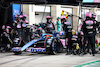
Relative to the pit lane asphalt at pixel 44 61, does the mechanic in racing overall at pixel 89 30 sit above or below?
above

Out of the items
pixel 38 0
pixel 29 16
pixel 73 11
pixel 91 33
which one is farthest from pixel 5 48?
pixel 73 11

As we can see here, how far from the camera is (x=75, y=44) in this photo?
38.7 ft

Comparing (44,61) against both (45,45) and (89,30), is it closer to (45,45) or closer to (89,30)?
(45,45)

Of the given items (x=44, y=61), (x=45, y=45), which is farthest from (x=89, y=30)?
(x=44, y=61)

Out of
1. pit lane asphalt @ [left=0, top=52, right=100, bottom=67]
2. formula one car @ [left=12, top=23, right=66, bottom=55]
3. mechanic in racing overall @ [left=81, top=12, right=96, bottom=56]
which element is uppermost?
mechanic in racing overall @ [left=81, top=12, right=96, bottom=56]

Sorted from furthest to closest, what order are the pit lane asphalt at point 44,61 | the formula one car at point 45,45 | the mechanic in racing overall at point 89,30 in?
1. the formula one car at point 45,45
2. the mechanic in racing overall at point 89,30
3. the pit lane asphalt at point 44,61

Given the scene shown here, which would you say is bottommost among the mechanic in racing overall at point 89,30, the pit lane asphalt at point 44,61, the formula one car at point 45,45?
the pit lane asphalt at point 44,61

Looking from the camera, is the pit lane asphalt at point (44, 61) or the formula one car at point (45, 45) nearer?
the pit lane asphalt at point (44, 61)

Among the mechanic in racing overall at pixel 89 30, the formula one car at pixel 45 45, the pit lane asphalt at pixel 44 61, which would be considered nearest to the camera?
the pit lane asphalt at pixel 44 61

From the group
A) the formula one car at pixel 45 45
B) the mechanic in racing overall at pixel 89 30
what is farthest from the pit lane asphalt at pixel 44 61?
the mechanic in racing overall at pixel 89 30

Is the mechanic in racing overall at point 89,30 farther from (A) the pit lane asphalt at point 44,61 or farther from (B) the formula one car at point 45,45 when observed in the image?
(B) the formula one car at point 45,45

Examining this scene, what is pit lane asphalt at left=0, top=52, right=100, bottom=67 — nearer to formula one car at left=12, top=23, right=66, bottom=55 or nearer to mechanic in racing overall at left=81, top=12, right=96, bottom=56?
formula one car at left=12, top=23, right=66, bottom=55

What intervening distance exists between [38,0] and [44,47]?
2.42 meters

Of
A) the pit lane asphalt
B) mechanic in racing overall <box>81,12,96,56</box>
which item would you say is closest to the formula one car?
the pit lane asphalt
